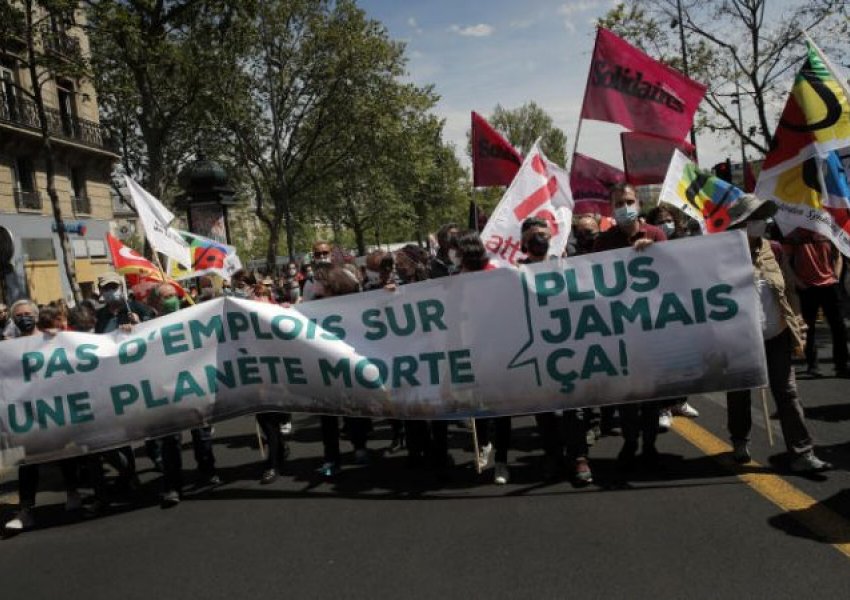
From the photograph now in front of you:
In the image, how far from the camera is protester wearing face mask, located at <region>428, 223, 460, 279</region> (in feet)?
19.6

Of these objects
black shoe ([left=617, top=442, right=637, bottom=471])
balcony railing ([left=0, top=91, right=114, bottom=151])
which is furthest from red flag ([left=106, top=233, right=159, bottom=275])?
balcony railing ([left=0, top=91, right=114, bottom=151])

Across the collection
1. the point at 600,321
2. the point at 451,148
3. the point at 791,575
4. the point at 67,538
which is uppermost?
the point at 451,148

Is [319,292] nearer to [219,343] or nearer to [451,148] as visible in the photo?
[219,343]

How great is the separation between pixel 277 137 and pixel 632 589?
3023cm

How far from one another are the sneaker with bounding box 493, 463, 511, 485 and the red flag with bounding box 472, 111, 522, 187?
14.1ft

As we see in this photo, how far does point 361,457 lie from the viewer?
583cm

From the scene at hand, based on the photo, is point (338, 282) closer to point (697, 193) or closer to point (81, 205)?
point (697, 193)

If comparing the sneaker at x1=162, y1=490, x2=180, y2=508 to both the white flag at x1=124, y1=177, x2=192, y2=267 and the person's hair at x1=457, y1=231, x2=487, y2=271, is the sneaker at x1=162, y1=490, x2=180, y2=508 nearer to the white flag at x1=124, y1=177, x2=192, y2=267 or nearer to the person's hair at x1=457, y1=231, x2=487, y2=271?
the person's hair at x1=457, y1=231, x2=487, y2=271

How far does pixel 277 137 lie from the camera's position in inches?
1236

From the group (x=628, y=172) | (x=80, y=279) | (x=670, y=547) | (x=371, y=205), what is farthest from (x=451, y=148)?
(x=670, y=547)

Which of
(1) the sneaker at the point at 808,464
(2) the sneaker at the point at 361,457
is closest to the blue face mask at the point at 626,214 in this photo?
(1) the sneaker at the point at 808,464

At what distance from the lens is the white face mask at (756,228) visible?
4.63 metres

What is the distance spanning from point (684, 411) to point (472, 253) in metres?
2.59

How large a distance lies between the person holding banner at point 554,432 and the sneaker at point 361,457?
1.51 metres
